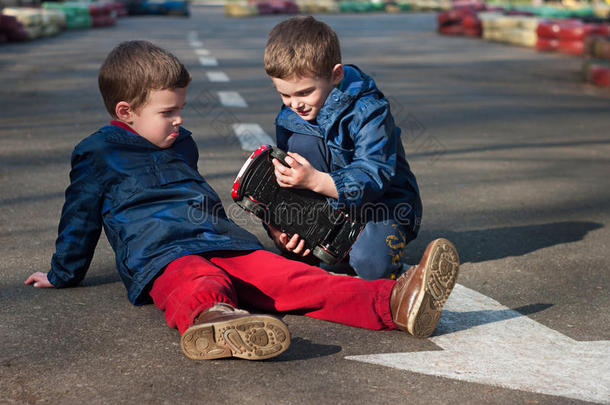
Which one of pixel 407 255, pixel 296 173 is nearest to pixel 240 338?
pixel 296 173

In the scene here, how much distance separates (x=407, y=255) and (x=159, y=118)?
1337 mm

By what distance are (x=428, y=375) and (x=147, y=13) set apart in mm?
36392

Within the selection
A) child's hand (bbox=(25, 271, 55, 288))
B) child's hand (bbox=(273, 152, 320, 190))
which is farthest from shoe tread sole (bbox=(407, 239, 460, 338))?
child's hand (bbox=(25, 271, 55, 288))

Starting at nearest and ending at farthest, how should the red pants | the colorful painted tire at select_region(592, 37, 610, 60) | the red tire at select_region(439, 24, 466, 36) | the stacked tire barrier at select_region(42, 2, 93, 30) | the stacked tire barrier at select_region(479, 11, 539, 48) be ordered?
the red pants
the colorful painted tire at select_region(592, 37, 610, 60)
the stacked tire barrier at select_region(479, 11, 539, 48)
the red tire at select_region(439, 24, 466, 36)
the stacked tire barrier at select_region(42, 2, 93, 30)

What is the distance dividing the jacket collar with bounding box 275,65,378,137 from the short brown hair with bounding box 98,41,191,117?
531mm

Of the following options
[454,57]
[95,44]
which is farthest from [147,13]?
[454,57]

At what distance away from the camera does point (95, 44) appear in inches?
687

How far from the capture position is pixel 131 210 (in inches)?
121

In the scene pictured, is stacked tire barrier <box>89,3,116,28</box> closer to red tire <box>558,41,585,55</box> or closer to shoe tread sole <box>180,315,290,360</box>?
red tire <box>558,41,585,55</box>

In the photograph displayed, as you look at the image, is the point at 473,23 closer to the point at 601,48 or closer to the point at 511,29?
the point at 511,29

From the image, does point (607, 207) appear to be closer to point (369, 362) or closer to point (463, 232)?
point (463, 232)

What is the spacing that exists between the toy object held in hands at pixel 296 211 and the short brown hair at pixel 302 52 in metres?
0.34

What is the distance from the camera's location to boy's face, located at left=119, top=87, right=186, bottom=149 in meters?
3.15

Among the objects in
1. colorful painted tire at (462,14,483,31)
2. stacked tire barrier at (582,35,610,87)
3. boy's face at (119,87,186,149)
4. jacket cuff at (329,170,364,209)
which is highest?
boy's face at (119,87,186,149)
